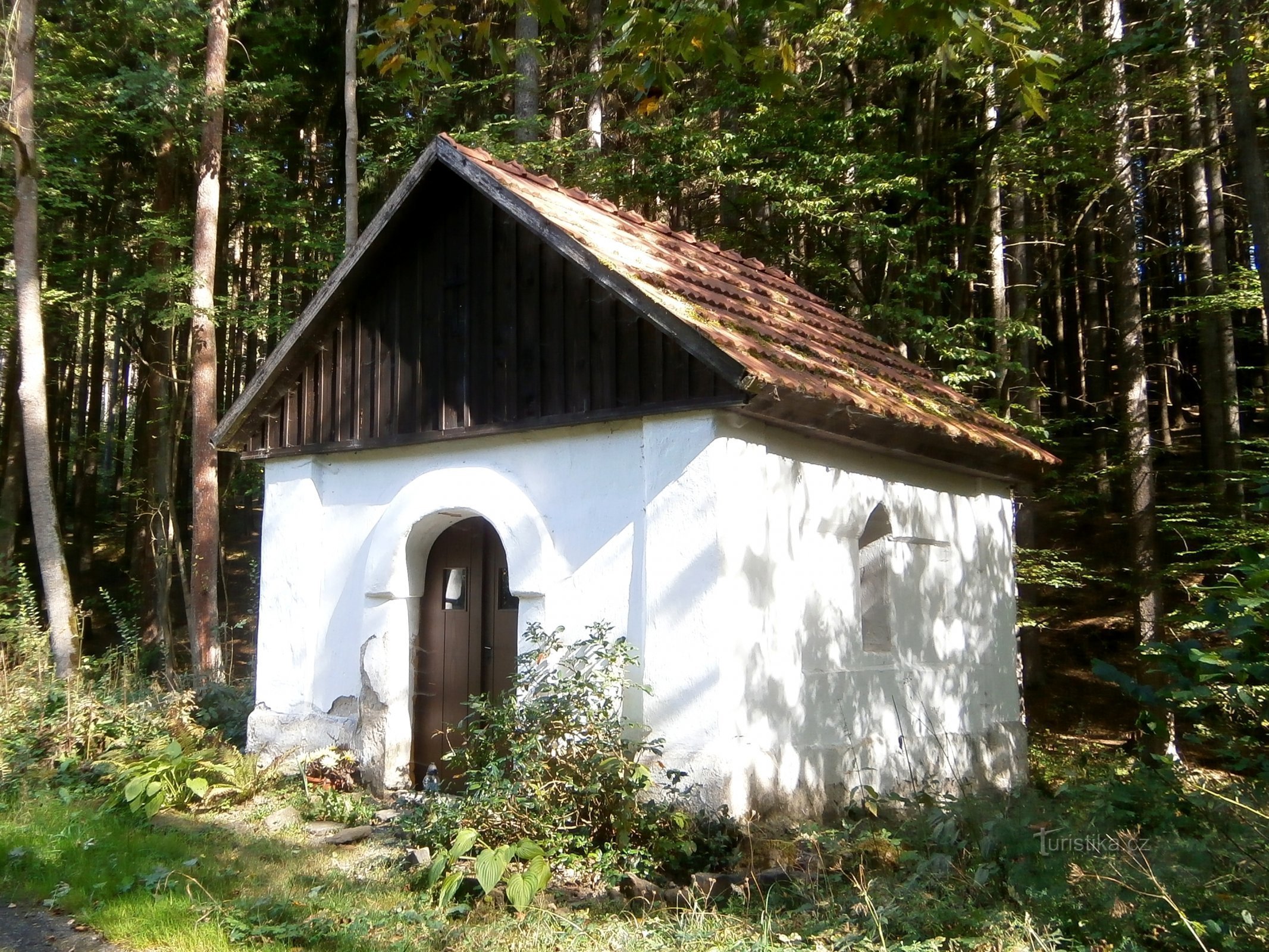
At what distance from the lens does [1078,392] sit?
70.5ft

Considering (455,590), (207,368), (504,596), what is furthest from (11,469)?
(504,596)

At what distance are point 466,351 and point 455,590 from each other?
1959 millimetres

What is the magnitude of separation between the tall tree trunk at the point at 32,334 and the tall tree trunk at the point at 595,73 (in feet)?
23.0

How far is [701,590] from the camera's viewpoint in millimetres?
6438

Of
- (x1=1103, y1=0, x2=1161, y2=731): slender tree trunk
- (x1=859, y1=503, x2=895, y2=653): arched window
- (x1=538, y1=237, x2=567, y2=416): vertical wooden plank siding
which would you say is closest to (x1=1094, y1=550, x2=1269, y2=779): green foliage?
(x1=859, y1=503, x2=895, y2=653): arched window

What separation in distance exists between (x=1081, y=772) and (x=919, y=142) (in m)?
9.00

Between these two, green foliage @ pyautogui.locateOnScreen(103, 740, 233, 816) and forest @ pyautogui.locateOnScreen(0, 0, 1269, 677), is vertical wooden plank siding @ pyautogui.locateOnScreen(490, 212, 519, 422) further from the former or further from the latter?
green foliage @ pyautogui.locateOnScreen(103, 740, 233, 816)

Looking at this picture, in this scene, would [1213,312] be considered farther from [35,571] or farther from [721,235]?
[35,571]

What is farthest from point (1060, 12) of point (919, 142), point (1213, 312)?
point (1213, 312)

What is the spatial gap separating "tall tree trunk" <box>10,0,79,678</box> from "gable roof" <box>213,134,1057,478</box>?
15.7 feet

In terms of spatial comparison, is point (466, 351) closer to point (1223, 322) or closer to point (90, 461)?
point (1223, 322)

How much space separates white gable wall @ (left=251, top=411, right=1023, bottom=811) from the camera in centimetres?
648

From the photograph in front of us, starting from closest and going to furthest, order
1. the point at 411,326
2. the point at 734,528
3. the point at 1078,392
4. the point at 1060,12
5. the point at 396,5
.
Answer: the point at 396,5 → the point at 734,528 → the point at 411,326 → the point at 1060,12 → the point at 1078,392

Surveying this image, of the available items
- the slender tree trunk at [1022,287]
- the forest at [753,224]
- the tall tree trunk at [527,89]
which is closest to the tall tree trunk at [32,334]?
the forest at [753,224]
